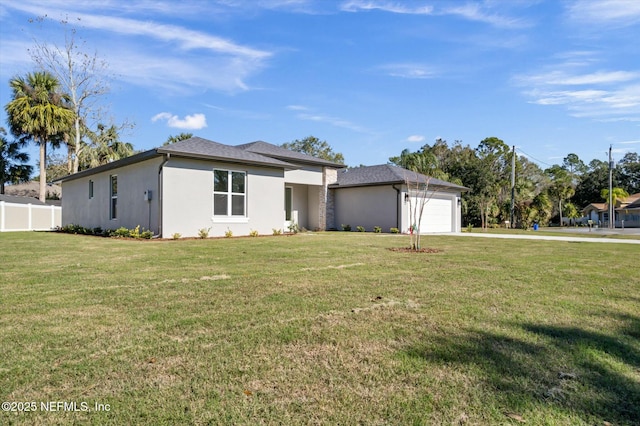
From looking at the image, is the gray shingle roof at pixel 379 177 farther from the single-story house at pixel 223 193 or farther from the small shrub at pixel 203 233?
the small shrub at pixel 203 233

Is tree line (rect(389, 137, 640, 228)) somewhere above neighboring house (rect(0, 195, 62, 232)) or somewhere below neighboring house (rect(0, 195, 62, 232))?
above

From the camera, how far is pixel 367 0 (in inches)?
465

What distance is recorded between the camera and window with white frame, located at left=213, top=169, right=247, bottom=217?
15.0m

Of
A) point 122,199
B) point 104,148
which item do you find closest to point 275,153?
point 122,199

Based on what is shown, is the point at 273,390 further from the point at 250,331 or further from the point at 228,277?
the point at 228,277

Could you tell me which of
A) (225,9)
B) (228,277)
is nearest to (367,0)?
(225,9)

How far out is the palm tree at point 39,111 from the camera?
26703 mm

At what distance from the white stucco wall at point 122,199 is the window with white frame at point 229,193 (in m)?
2.20

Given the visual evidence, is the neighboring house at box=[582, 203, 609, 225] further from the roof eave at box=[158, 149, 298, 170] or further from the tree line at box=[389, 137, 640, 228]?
the roof eave at box=[158, 149, 298, 170]

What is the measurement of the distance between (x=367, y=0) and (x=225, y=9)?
15.5 ft

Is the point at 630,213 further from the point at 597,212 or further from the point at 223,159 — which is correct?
the point at 223,159

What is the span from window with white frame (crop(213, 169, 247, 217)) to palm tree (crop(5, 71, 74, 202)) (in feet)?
66.6

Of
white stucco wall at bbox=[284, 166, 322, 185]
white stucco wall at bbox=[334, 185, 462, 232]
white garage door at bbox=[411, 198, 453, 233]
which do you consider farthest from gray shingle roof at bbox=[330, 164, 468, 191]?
white stucco wall at bbox=[284, 166, 322, 185]

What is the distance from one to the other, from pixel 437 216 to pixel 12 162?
1424 inches
